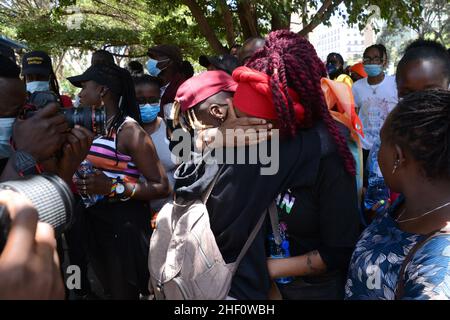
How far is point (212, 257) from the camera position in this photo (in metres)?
1.60

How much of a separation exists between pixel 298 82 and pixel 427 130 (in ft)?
1.58

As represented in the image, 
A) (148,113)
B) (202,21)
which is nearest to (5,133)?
(148,113)

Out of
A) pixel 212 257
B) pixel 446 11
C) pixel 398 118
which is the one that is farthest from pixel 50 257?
pixel 446 11

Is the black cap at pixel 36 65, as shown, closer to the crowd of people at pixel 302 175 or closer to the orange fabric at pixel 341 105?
the crowd of people at pixel 302 175

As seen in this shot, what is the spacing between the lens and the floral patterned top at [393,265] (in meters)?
1.18

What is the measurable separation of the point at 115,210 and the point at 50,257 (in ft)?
5.58

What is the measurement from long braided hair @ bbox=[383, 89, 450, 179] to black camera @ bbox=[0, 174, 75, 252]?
106 centimetres

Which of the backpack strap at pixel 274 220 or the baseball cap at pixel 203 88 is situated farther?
the baseball cap at pixel 203 88

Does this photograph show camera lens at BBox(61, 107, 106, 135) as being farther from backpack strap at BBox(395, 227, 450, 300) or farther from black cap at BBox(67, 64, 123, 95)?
backpack strap at BBox(395, 227, 450, 300)

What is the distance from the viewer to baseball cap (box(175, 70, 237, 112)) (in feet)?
6.18

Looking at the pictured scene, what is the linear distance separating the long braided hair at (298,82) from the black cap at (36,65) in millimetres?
3132

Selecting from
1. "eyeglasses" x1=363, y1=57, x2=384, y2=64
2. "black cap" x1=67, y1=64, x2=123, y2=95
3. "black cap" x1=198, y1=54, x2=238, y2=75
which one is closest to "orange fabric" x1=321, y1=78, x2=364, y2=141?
"black cap" x1=67, y1=64, x2=123, y2=95

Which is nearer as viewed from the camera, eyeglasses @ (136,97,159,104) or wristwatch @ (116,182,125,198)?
wristwatch @ (116,182,125,198)

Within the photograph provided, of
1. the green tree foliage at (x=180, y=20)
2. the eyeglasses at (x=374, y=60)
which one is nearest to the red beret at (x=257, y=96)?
the green tree foliage at (x=180, y=20)
